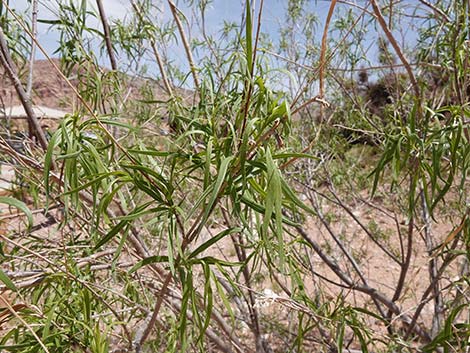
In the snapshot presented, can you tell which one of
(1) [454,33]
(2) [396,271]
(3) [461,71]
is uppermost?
(1) [454,33]

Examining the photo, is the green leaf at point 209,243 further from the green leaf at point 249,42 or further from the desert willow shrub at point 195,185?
the green leaf at point 249,42

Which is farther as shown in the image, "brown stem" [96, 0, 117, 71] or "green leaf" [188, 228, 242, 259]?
"brown stem" [96, 0, 117, 71]

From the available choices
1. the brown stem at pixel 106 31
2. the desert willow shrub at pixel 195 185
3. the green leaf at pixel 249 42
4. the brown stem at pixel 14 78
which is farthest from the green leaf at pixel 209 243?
the brown stem at pixel 106 31

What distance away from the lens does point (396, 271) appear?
3936mm

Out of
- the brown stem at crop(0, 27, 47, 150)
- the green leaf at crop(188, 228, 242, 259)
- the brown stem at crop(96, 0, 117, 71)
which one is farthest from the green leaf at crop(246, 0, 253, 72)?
the brown stem at crop(96, 0, 117, 71)

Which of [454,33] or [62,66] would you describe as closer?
[454,33]

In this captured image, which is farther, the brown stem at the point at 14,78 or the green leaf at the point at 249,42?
the brown stem at the point at 14,78

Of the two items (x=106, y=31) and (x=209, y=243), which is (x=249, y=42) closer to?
(x=209, y=243)

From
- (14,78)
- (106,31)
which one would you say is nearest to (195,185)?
(14,78)

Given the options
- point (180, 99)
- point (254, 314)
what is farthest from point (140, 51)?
Answer: point (254, 314)

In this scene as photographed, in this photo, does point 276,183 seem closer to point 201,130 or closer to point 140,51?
point 201,130

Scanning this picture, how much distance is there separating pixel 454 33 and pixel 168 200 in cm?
101

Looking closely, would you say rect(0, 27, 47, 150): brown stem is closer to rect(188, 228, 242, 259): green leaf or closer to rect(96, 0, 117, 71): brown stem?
rect(96, 0, 117, 71): brown stem

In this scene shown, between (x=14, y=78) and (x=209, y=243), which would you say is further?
(x=14, y=78)
